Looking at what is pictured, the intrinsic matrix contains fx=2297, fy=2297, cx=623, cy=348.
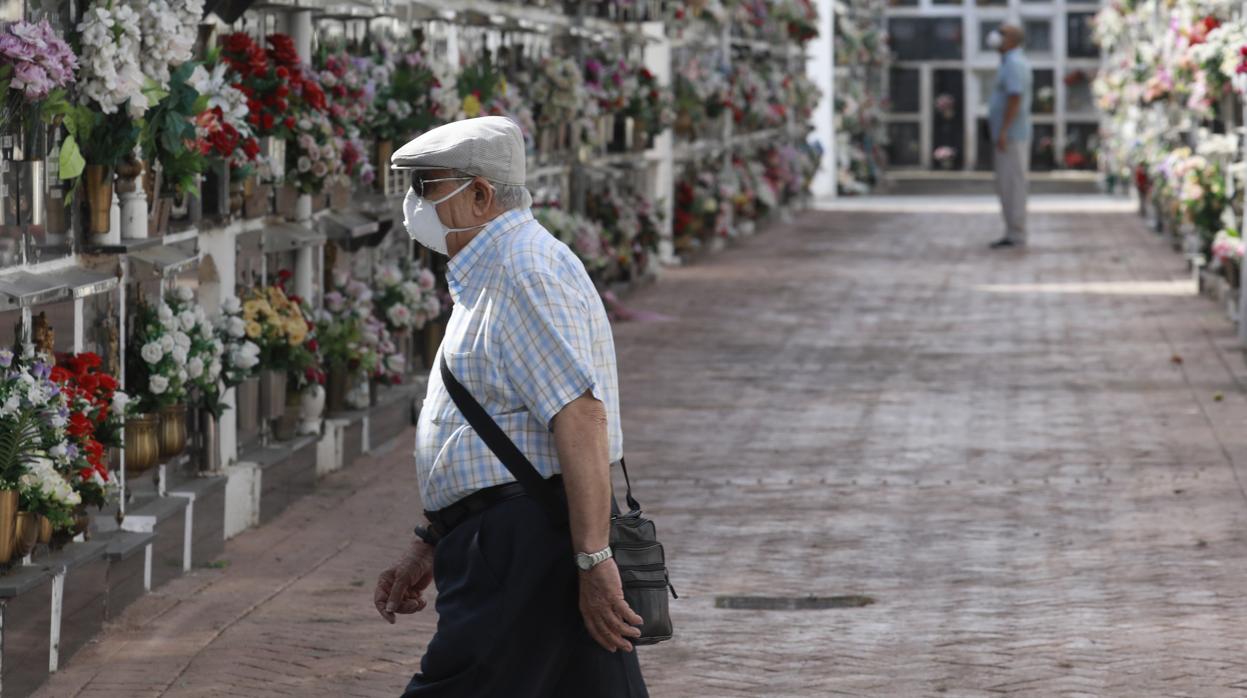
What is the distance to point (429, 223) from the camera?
3652 mm

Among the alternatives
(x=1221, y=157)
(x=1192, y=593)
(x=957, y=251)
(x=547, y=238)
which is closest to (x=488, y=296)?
(x=547, y=238)

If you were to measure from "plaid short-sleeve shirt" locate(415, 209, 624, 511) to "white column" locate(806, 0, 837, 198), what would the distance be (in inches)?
1075

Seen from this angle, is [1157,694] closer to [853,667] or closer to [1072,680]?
[1072,680]

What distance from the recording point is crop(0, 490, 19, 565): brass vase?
17.1 ft

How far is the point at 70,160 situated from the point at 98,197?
14.4 inches

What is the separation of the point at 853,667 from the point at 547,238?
8.23 feet

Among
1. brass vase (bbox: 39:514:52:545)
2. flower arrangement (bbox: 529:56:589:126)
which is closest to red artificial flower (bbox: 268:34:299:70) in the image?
brass vase (bbox: 39:514:52:545)

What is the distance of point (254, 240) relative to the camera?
27.4ft

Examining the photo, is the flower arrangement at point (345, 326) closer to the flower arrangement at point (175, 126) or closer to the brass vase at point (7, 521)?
the flower arrangement at point (175, 126)

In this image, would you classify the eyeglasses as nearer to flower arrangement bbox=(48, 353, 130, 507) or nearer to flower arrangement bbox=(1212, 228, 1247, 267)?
flower arrangement bbox=(48, 353, 130, 507)

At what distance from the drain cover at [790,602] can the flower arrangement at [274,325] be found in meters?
2.00

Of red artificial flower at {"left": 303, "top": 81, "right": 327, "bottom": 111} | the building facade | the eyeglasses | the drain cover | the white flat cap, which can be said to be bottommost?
the drain cover

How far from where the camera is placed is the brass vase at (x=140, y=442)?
6551 millimetres

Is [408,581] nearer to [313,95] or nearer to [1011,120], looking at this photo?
[313,95]
